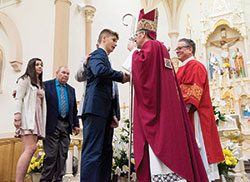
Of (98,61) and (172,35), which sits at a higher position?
(172,35)

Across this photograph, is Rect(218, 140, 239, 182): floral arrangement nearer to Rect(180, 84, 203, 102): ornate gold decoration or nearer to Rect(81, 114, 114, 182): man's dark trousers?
Rect(180, 84, 203, 102): ornate gold decoration

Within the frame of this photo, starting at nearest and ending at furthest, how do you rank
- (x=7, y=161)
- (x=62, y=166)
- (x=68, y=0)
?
(x=62, y=166)
(x=7, y=161)
(x=68, y=0)

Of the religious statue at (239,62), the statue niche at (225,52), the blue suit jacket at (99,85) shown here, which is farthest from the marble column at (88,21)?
the religious statue at (239,62)

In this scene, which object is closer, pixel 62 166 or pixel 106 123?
pixel 106 123

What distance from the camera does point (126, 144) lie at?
3.04 meters

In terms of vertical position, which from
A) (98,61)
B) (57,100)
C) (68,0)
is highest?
(68,0)

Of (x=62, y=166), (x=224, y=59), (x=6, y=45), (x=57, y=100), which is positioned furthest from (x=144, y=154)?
(x=224, y=59)

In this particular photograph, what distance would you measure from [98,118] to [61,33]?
3977 millimetres

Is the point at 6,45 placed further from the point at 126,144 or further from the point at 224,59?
the point at 224,59

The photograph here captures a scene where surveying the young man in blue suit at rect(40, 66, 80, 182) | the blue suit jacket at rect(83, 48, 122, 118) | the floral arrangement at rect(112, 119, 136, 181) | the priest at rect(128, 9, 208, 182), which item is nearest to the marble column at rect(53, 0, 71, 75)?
the young man in blue suit at rect(40, 66, 80, 182)

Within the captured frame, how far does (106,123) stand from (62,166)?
116cm

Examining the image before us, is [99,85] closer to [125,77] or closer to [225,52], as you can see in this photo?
[125,77]

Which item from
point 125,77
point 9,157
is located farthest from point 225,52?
point 125,77

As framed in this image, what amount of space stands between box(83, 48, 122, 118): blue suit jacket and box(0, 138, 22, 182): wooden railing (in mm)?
3541
